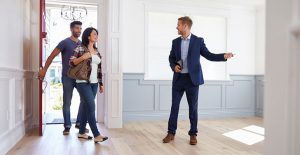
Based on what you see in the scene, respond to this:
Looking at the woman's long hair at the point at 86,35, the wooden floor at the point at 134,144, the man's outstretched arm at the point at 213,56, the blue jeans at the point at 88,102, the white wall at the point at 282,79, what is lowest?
the wooden floor at the point at 134,144

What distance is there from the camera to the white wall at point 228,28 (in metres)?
4.45

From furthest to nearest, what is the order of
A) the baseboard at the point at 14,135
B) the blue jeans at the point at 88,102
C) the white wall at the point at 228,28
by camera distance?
the white wall at the point at 228,28 < the blue jeans at the point at 88,102 < the baseboard at the point at 14,135

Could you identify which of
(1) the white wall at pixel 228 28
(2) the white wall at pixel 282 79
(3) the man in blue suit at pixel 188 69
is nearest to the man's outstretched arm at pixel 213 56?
(3) the man in blue suit at pixel 188 69

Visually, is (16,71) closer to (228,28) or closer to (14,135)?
(14,135)

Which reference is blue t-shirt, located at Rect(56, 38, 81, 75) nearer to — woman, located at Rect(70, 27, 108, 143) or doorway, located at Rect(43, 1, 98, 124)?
woman, located at Rect(70, 27, 108, 143)

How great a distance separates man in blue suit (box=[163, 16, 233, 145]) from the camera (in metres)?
2.98

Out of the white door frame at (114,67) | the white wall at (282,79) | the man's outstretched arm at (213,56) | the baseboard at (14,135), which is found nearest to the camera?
the white wall at (282,79)

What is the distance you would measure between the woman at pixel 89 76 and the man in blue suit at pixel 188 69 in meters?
0.86

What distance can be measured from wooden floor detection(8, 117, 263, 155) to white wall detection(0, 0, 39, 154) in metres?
0.20

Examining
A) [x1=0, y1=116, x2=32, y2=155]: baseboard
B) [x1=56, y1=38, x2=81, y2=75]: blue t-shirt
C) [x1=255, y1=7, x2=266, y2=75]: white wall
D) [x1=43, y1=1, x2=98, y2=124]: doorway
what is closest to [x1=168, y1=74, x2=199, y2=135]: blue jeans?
[x1=56, y1=38, x2=81, y2=75]: blue t-shirt

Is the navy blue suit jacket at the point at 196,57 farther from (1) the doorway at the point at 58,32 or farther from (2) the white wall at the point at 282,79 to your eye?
(1) the doorway at the point at 58,32

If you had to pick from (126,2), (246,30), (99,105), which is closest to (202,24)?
(246,30)

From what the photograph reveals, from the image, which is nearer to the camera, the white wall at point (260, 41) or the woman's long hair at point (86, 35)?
the woman's long hair at point (86, 35)

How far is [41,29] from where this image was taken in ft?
10.9
